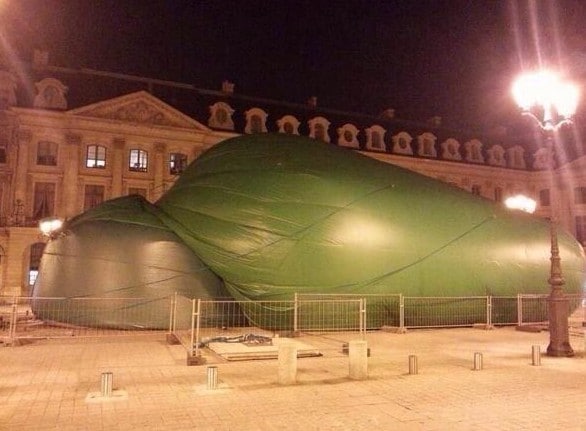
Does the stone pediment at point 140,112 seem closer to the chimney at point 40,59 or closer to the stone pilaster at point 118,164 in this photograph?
the stone pilaster at point 118,164

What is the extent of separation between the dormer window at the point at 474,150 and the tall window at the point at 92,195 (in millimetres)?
38274

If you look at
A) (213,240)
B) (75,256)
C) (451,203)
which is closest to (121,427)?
(213,240)

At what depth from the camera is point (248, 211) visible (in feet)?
55.0

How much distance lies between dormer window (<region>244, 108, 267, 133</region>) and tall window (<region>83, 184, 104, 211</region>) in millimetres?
13670

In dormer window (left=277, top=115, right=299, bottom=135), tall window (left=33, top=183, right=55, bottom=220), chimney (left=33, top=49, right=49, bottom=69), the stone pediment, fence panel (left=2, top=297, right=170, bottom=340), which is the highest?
chimney (left=33, top=49, right=49, bottom=69)

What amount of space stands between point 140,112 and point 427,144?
29694 mm

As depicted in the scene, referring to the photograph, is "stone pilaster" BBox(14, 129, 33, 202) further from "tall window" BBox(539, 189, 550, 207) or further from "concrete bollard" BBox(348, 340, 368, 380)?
"tall window" BBox(539, 189, 550, 207)

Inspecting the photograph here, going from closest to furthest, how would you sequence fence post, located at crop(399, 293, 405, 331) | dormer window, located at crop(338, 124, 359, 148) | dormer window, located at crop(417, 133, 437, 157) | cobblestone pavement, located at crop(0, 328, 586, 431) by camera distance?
cobblestone pavement, located at crop(0, 328, 586, 431) → fence post, located at crop(399, 293, 405, 331) → dormer window, located at crop(338, 124, 359, 148) → dormer window, located at crop(417, 133, 437, 157)

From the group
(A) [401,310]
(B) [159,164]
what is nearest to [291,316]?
(A) [401,310]

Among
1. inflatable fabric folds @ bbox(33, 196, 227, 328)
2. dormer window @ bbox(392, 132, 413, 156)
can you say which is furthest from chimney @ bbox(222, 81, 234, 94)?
inflatable fabric folds @ bbox(33, 196, 227, 328)

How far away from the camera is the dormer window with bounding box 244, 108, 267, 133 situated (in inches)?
1893

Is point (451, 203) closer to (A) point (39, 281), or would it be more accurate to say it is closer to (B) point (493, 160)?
(A) point (39, 281)

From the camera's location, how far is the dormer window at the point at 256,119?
48.1 metres

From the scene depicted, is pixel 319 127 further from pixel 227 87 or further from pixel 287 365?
pixel 287 365
